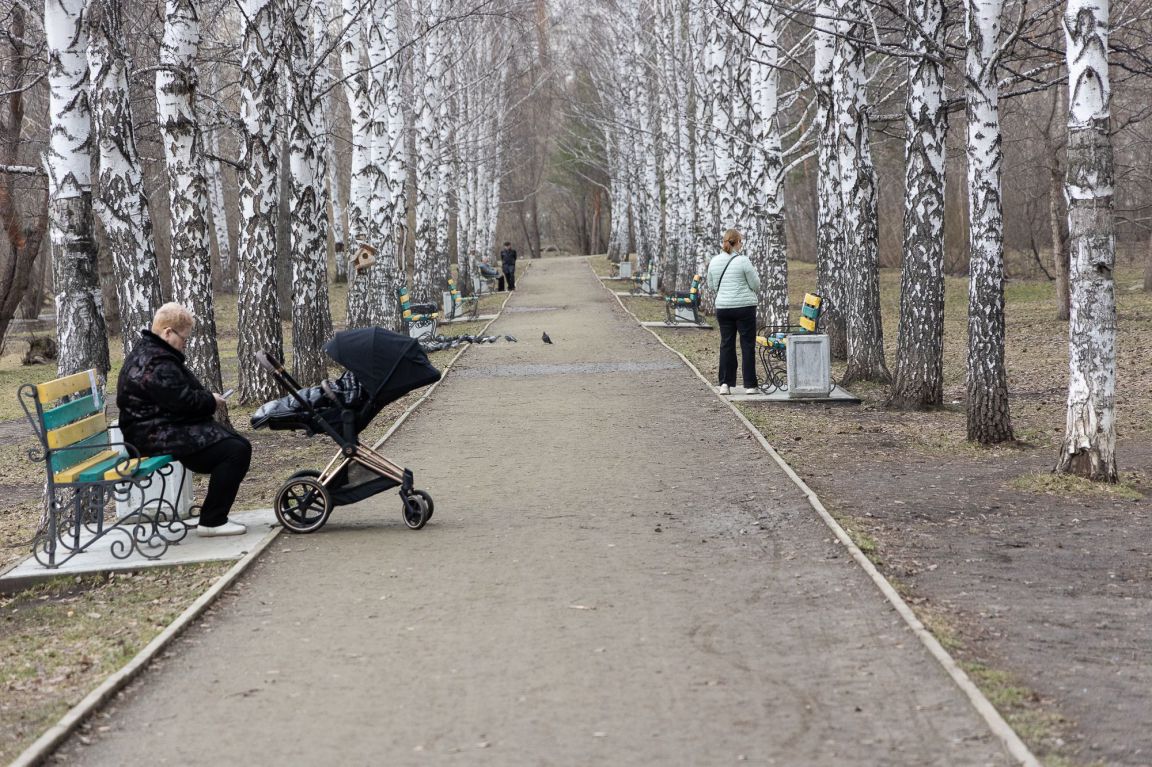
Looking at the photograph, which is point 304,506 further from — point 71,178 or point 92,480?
point 71,178

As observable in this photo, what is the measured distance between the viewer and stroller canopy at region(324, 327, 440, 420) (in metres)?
9.03

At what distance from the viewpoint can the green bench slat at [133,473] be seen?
829 centimetres

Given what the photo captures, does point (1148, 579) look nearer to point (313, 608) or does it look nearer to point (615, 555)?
point (615, 555)

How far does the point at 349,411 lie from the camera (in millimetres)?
A: 9117

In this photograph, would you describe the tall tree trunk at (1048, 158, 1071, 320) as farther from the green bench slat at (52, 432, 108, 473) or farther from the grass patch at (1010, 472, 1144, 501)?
the green bench slat at (52, 432, 108, 473)

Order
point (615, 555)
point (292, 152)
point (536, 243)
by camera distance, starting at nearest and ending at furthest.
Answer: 1. point (615, 555)
2. point (292, 152)
3. point (536, 243)

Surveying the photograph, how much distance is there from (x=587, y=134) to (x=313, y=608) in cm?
6365

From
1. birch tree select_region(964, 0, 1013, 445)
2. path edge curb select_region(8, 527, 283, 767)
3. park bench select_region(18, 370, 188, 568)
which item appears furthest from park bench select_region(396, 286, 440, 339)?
path edge curb select_region(8, 527, 283, 767)

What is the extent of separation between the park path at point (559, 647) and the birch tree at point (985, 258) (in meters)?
2.66

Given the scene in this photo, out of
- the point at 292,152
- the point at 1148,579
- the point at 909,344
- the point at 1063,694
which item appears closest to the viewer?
the point at 1063,694

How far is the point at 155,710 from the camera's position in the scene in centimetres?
564

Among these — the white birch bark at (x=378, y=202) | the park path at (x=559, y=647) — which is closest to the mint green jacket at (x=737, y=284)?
the park path at (x=559, y=647)

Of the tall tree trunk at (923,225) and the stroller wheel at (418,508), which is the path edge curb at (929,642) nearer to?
the stroller wheel at (418,508)

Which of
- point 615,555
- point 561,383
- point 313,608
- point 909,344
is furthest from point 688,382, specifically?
point 313,608
